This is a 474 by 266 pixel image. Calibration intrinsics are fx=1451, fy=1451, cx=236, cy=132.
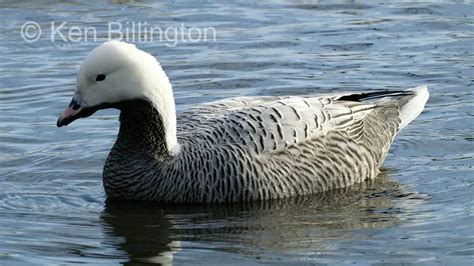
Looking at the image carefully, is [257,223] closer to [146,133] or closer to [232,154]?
[232,154]

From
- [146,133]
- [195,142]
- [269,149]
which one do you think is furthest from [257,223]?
[146,133]

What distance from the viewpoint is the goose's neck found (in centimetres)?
1156

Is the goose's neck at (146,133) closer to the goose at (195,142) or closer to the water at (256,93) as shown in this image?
the goose at (195,142)

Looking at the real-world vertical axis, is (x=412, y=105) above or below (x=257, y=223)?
above

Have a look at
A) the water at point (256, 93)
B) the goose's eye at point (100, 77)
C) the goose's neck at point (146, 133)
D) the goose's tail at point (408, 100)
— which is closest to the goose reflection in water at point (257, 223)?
the water at point (256, 93)

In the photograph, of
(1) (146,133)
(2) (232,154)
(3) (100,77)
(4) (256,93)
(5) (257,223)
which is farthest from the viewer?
(4) (256,93)

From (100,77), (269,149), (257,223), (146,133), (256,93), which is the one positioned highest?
(100,77)

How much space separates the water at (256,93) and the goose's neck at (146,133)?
45cm

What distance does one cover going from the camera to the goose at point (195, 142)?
1134cm

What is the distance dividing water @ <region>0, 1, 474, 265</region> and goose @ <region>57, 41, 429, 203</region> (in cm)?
15

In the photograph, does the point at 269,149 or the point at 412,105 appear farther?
the point at 412,105

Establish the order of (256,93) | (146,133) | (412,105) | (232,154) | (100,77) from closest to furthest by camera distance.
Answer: (100,77) < (232,154) < (146,133) < (412,105) < (256,93)

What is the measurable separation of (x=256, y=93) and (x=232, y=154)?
328 cm

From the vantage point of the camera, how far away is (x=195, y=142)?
11.6 metres
